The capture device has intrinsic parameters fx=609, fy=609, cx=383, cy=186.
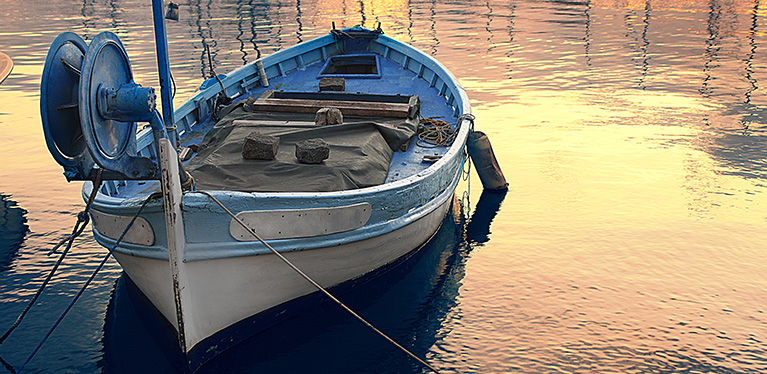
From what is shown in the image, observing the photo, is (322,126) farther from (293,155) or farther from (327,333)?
(327,333)

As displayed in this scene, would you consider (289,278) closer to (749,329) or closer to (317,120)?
(317,120)

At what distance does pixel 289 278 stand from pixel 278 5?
39580 millimetres

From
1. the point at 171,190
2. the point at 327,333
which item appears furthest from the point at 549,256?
the point at 171,190

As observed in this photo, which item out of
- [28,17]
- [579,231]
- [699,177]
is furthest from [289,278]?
[28,17]

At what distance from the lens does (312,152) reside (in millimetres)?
7125

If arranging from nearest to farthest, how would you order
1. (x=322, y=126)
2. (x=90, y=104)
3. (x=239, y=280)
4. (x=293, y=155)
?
(x=90, y=104)
(x=239, y=280)
(x=293, y=155)
(x=322, y=126)

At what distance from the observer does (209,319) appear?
608 centimetres

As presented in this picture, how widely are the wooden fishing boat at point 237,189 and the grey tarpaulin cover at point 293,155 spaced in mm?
23

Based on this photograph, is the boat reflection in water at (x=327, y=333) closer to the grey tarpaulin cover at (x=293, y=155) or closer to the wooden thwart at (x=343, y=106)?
the grey tarpaulin cover at (x=293, y=155)

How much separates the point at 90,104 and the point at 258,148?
260 cm

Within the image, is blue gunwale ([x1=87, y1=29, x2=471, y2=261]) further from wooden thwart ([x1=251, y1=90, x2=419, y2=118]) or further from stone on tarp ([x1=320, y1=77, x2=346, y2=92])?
stone on tarp ([x1=320, y1=77, x2=346, y2=92])

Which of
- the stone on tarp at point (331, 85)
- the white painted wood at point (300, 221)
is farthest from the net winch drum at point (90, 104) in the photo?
the stone on tarp at point (331, 85)

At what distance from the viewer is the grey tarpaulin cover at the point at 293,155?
679 centimetres

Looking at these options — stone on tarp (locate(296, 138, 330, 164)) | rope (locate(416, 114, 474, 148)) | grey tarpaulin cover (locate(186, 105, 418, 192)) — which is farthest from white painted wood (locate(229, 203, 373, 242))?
rope (locate(416, 114, 474, 148))
